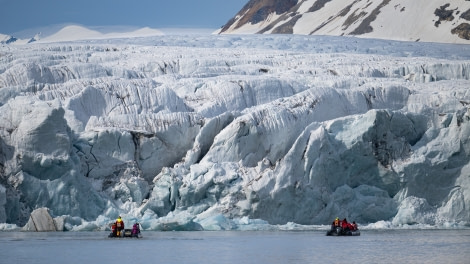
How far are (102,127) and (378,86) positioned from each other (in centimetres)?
1218

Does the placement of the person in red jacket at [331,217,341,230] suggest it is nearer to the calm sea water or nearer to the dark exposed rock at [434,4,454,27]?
the calm sea water

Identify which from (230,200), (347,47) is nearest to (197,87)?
(230,200)

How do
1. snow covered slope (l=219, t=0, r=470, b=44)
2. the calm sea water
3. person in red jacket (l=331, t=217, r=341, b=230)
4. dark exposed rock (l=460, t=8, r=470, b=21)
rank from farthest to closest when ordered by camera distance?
snow covered slope (l=219, t=0, r=470, b=44), dark exposed rock (l=460, t=8, r=470, b=21), person in red jacket (l=331, t=217, r=341, b=230), the calm sea water

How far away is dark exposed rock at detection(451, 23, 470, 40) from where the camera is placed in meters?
89.0

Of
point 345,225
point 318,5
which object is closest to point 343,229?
point 345,225

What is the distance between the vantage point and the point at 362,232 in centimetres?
3356

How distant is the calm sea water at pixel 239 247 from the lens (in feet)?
73.6

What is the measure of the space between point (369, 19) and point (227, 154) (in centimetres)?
7091

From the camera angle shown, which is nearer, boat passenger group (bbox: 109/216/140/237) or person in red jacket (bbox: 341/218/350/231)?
boat passenger group (bbox: 109/216/140/237)

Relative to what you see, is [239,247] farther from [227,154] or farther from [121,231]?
[227,154]

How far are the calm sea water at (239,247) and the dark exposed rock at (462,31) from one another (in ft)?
194

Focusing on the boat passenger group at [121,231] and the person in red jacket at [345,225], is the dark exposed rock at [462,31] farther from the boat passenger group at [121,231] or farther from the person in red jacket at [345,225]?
the boat passenger group at [121,231]

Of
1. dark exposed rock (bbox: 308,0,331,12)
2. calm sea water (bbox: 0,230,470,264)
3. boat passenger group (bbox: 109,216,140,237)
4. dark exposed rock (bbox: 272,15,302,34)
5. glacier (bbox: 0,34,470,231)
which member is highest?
dark exposed rock (bbox: 308,0,331,12)

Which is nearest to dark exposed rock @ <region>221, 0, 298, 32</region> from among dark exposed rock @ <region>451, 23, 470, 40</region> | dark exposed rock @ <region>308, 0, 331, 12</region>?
dark exposed rock @ <region>308, 0, 331, 12</region>
